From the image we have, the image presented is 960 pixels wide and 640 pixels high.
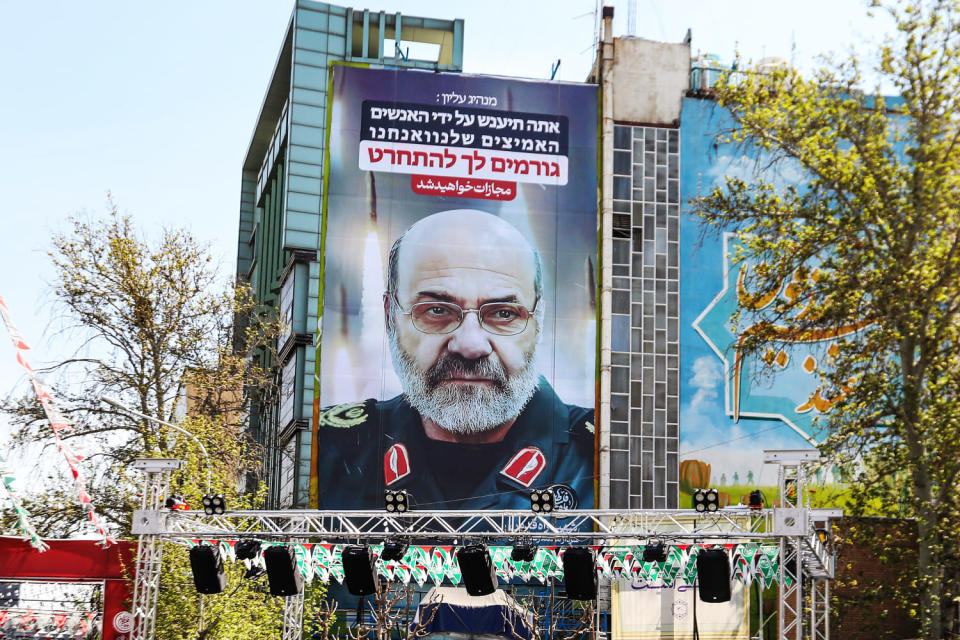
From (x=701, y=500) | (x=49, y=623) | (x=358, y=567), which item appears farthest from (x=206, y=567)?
(x=701, y=500)

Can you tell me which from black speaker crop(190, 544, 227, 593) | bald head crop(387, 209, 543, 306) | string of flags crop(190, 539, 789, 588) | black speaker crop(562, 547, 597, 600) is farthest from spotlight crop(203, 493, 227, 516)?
bald head crop(387, 209, 543, 306)

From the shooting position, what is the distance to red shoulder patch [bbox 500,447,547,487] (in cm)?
3644

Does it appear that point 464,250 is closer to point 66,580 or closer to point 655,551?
point 66,580

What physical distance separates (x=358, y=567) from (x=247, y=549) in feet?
6.82

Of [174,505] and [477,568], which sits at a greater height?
[174,505]

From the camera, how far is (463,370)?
36781 millimetres

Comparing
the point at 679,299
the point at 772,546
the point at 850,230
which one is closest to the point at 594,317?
the point at 679,299

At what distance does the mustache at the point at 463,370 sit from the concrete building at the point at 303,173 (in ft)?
13.9

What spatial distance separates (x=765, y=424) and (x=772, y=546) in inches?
444

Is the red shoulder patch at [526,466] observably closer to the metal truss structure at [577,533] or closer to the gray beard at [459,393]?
the gray beard at [459,393]

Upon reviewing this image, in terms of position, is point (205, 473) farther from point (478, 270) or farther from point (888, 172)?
point (888, 172)

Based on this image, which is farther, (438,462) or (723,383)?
(723,383)

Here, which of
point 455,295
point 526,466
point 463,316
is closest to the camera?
point 526,466

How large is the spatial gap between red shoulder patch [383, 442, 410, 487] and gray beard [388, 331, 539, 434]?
1267mm
